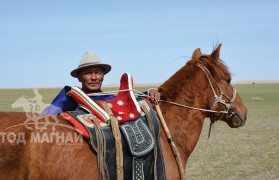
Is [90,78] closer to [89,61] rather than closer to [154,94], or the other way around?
[89,61]

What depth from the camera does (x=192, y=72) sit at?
4.39 meters

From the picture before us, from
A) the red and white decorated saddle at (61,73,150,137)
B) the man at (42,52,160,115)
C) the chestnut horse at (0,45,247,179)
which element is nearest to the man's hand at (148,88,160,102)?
the man at (42,52,160,115)

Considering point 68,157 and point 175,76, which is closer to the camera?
point 68,157

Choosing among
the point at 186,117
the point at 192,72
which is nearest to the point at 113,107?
the point at 186,117

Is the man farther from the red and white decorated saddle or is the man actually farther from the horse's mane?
the red and white decorated saddle

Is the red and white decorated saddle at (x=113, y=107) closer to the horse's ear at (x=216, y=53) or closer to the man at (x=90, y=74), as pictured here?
the man at (x=90, y=74)

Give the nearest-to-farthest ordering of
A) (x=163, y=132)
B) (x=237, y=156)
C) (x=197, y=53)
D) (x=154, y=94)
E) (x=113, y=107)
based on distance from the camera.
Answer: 1. (x=113, y=107)
2. (x=163, y=132)
3. (x=154, y=94)
4. (x=197, y=53)
5. (x=237, y=156)

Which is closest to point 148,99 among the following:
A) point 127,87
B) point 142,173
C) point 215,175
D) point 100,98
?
point 127,87

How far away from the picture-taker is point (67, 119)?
3.47 meters

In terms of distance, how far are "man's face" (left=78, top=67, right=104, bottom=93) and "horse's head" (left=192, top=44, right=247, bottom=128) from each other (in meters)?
1.32

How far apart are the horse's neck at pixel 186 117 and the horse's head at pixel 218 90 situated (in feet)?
0.49

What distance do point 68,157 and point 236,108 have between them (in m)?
2.56

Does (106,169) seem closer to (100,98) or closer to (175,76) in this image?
(100,98)

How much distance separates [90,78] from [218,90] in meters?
1.72
